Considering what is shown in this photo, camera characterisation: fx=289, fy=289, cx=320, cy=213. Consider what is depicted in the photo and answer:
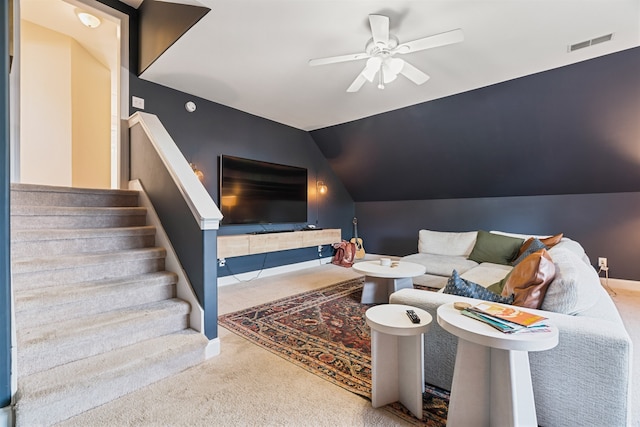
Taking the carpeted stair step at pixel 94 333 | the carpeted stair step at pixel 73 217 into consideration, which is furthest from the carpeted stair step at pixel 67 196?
the carpeted stair step at pixel 94 333

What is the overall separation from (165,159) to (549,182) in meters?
5.02

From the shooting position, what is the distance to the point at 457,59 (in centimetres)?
294

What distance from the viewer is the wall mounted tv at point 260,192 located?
13.5ft

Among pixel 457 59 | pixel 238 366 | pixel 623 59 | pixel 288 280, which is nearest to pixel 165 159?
pixel 238 366

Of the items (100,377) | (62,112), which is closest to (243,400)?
(100,377)

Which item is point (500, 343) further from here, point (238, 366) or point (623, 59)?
point (623, 59)

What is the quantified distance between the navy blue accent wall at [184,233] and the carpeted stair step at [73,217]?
0.77ft

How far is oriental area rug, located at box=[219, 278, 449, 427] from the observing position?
1.67m

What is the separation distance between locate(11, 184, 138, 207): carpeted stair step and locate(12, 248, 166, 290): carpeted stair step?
67 centimetres

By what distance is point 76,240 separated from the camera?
7.43 ft

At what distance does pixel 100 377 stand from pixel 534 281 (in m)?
2.43

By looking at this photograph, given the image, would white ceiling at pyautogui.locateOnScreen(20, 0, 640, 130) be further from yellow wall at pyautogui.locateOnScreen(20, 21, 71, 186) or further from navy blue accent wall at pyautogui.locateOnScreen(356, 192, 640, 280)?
navy blue accent wall at pyautogui.locateOnScreen(356, 192, 640, 280)

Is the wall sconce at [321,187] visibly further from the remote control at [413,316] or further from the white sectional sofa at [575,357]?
the remote control at [413,316]

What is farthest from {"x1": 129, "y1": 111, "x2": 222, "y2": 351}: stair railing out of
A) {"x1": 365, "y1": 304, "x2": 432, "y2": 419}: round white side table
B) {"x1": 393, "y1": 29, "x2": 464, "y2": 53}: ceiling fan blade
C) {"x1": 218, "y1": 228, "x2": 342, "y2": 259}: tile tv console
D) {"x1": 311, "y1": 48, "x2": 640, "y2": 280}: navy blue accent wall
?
Answer: {"x1": 311, "y1": 48, "x2": 640, "y2": 280}: navy blue accent wall
